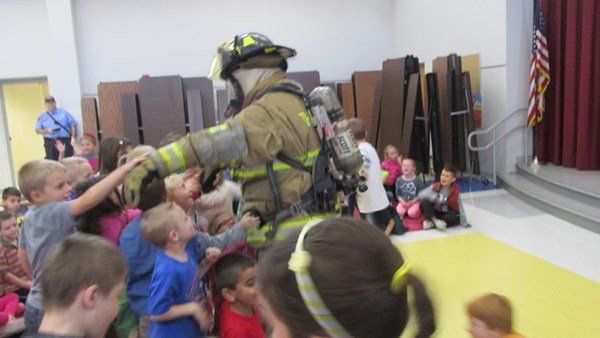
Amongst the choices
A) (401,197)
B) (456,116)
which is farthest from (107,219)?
(456,116)

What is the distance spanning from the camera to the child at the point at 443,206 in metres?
5.97

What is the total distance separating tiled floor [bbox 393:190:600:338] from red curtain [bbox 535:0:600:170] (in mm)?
1668

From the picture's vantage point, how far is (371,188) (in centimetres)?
518

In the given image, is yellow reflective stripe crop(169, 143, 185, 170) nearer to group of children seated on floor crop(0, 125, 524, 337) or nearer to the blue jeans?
group of children seated on floor crop(0, 125, 524, 337)

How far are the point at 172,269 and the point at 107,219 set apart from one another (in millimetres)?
606

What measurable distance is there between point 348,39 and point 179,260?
1080 centimetres

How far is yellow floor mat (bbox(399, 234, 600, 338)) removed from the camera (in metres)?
3.52

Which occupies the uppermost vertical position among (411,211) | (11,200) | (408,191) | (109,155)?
(109,155)

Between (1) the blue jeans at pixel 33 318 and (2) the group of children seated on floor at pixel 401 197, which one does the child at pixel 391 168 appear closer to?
(2) the group of children seated on floor at pixel 401 197

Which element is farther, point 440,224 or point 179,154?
point 440,224

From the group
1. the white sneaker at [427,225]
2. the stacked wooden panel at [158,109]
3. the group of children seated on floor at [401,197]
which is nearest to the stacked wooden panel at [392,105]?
the group of children seated on floor at [401,197]

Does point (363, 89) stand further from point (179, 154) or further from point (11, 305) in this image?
point (179, 154)

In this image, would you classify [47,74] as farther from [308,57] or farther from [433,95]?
[433,95]

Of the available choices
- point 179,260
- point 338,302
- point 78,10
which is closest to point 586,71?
point 179,260
